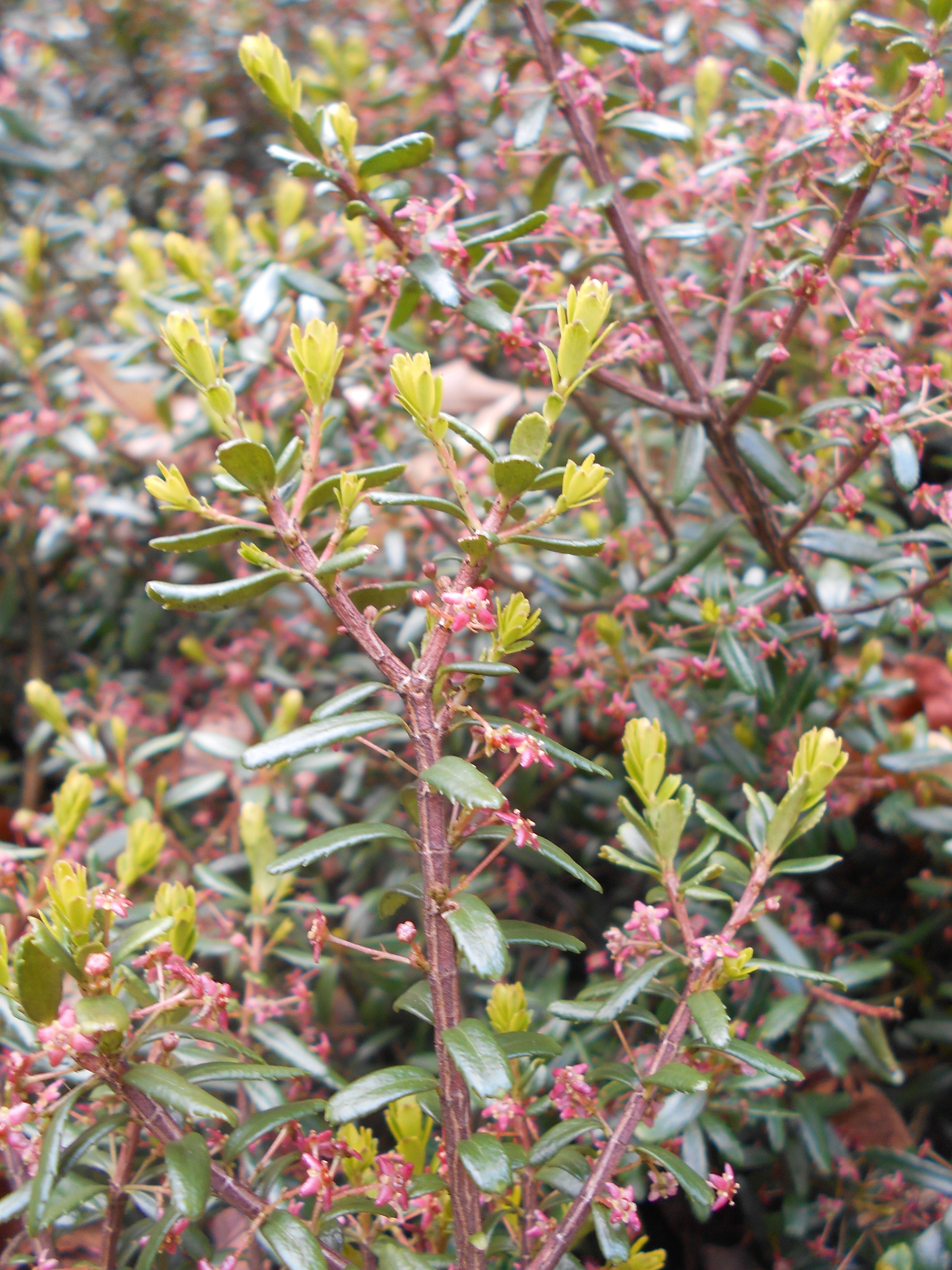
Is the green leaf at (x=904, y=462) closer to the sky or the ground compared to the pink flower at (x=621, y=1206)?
closer to the sky

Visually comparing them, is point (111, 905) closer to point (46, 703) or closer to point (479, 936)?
point (479, 936)

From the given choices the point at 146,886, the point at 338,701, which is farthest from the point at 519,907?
the point at 338,701

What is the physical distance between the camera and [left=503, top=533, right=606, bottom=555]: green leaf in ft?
2.57

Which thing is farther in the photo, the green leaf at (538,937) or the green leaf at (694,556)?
the green leaf at (694,556)

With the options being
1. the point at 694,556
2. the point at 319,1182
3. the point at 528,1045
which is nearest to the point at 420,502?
the point at 528,1045

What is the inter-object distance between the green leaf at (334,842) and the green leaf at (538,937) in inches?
5.3

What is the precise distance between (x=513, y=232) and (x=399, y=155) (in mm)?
190

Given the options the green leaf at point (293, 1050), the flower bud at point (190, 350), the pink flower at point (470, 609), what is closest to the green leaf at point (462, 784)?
the pink flower at point (470, 609)

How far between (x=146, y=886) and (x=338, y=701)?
114 centimetres

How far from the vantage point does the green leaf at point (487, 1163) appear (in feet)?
2.30

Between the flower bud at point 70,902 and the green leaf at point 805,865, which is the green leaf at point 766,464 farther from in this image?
the flower bud at point 70,902

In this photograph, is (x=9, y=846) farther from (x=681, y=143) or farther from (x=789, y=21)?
(x=789, y=21)

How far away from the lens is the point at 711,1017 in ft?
2.66

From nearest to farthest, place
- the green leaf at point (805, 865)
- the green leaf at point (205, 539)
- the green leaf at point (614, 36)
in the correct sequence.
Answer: the green leaf at point (205, 539) → the green leaf at point (805, 865) → the green leaf at point (614, 36)
